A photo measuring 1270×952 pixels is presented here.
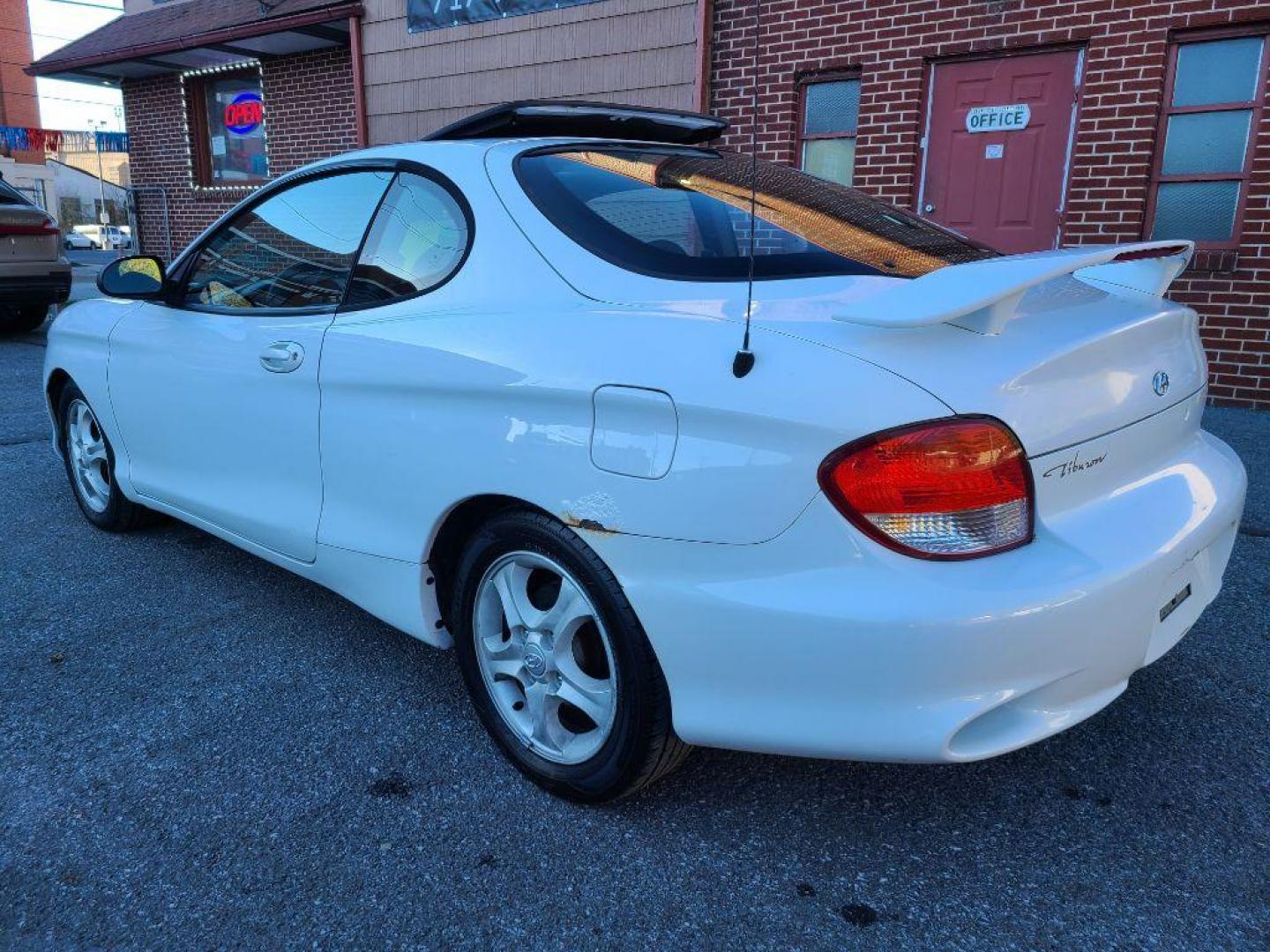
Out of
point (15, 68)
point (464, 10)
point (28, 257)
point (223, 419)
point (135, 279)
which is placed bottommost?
point (223, 419)

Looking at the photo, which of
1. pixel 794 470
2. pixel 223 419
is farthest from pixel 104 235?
pixel 794 470

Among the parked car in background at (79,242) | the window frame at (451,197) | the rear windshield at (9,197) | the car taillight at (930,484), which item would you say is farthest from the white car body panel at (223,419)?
the parked car in background at (79,242)

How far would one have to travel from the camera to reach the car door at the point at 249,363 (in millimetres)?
2693

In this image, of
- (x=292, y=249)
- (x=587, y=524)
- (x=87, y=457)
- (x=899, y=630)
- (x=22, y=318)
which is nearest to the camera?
(x=899, y=630)

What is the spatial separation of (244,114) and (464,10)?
14.8 ft

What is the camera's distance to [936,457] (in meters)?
1.64

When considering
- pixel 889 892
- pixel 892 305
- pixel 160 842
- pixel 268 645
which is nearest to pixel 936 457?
pixel 892 305

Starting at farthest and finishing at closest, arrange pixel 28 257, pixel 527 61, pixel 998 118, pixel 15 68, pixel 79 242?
pixel 79 242 < pixel 15 68 < pixel 28 257 < pixel 527 61 < pixel 998 118

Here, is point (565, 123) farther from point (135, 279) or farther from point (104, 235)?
point (104, 235)

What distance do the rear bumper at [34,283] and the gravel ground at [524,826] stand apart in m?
8.23

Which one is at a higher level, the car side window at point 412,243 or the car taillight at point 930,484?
the car side window at point 412,243

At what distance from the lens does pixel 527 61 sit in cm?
944

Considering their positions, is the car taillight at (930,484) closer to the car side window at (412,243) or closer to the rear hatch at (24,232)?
the car side window at (412,243)

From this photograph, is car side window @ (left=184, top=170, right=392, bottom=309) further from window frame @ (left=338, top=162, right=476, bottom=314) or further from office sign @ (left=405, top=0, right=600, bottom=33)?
office sign @ (left=405, top=0, right=600, bottom=33)
